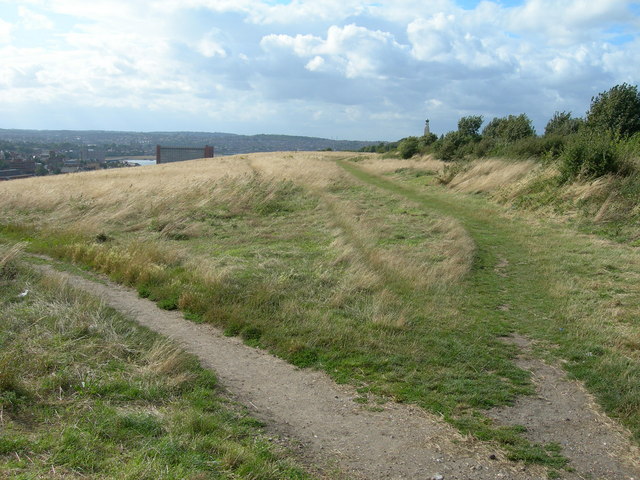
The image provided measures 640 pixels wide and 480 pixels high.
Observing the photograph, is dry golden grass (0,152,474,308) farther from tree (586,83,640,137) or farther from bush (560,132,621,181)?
tree (586,83,640,137)

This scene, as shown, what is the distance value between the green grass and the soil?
0.33m

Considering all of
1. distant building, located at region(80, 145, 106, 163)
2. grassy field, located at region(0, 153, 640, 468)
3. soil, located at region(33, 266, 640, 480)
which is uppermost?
distant building, located at region(80, 145, 106, 163)

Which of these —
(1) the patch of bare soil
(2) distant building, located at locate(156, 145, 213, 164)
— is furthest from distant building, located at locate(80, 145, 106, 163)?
(1) the patch of bare soil

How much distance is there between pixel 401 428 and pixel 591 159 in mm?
13152

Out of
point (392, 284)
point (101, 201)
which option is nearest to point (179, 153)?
point (101, 201)

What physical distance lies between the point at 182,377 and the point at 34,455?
167 cm

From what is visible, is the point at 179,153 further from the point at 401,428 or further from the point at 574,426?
the point at 574,426

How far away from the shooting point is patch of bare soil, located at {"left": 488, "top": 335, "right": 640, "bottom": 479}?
157 inches

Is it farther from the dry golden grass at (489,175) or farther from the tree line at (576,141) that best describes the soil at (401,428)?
the dry golden grass at (489,175)

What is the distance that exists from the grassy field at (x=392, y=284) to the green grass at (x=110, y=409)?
4.58 ft

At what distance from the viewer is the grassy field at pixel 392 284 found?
18.0 ft

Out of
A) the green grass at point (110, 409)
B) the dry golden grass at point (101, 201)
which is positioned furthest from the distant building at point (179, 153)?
the green grass at point (110, 409)

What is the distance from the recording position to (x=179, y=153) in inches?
2302

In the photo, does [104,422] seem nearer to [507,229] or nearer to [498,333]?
[498,333]
